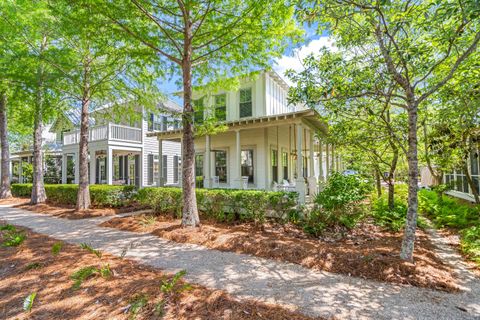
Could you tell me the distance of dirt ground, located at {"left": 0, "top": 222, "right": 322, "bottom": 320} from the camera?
2.63 meters

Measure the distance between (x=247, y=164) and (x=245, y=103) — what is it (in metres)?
3.23

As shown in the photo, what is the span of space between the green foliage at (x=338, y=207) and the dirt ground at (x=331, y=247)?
0.32 meters

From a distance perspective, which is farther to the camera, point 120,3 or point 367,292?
point 120,3

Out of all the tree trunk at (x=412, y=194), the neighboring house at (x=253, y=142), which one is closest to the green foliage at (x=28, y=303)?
the tree trunk at (x=412, y=194)

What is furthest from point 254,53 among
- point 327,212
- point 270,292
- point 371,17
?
point 270,292

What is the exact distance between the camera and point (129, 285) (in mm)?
3248

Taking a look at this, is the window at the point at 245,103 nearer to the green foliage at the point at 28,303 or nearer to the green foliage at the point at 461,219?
the green foliage at the point at 461,219

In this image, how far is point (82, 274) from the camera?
346cm

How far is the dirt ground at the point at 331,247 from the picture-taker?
377 centimetres

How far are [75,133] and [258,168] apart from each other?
14743 mm

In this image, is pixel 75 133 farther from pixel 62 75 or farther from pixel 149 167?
pixel 62 75

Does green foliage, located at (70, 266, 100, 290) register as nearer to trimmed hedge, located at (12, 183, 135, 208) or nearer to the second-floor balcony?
trimmed hedge, located at (12, 183, 135, 208)

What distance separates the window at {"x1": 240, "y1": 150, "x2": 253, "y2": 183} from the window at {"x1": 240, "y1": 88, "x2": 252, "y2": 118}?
1977 millimetres

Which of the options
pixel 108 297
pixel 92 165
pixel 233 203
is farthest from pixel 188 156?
pixel 92 165
